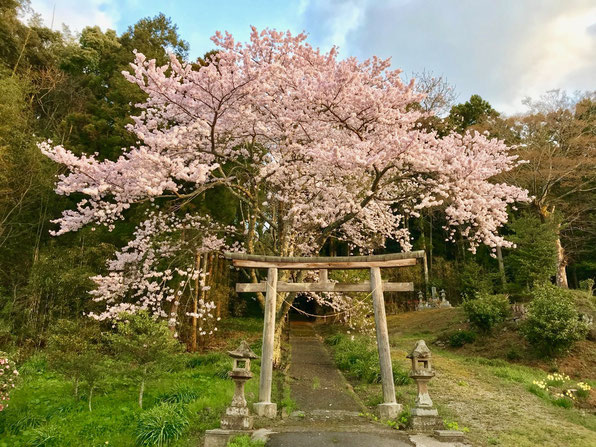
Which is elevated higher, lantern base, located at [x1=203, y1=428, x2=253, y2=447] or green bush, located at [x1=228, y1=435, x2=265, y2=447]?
green bush, located at [x1=228, y1=435, x2=265, y2=447]

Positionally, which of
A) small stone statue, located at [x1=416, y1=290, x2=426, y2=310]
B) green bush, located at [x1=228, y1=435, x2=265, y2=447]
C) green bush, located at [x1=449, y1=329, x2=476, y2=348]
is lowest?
green bush, located at [x1=228, y1=435, x2=265, y2=447]

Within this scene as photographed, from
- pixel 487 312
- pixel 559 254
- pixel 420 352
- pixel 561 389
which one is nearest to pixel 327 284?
→ pixel 420 352

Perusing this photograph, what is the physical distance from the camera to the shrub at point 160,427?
535 centimetres

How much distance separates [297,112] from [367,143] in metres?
1.92

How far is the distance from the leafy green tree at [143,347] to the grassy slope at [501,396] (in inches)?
200

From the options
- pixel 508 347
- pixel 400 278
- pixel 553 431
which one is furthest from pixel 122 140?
pixel 400 278

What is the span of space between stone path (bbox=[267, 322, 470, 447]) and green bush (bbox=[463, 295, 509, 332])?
6.68 meters

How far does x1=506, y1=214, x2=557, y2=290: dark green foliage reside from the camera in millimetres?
16219

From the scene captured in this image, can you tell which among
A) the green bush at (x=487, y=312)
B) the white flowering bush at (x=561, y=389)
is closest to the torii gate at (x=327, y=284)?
the white flowering bush at (x=561, y=389)

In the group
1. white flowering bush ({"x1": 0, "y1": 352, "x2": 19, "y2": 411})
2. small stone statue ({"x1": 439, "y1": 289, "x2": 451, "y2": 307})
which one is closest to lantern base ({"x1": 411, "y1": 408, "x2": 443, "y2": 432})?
white flowering bush ({"x1": 0, "y1": 352, "x2": 19, "y2": 411})

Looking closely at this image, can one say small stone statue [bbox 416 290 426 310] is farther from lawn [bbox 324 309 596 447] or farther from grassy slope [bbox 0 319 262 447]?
grassy slope [bbox 0 319 262 447]

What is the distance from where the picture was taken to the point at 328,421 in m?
6.11

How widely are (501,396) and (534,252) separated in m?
10.4

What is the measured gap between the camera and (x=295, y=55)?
366 inches
